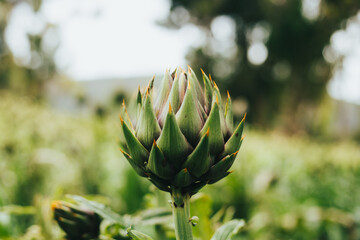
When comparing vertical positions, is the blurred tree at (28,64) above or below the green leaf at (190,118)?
above

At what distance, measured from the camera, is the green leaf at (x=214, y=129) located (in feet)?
0.93

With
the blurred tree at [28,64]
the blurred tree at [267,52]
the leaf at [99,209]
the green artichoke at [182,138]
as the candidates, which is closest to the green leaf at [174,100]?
the green artichoke at [182,138]

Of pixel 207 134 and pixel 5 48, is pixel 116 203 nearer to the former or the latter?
pixel 207 134

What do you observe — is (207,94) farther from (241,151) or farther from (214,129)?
(241,151)

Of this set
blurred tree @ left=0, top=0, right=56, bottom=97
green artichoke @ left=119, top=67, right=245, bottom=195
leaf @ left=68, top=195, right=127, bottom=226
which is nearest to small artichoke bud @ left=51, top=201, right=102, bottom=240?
leaf @ left=68, top=195, right=127, bottom=226

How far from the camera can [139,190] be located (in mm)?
1712

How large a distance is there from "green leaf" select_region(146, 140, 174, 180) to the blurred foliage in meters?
0.14

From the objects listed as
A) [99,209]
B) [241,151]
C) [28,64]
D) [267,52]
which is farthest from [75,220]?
[267,52]

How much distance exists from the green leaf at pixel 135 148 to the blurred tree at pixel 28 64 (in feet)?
29.9

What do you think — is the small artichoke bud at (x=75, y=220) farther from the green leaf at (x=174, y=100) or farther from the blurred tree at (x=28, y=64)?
the blurred tree at (x=28, y=64)

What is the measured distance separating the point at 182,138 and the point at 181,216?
0.09 meters

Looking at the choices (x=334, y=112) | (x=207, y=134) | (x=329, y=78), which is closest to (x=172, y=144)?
(x=207, y=134)

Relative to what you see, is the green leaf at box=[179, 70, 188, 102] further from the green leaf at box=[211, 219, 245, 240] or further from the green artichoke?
the green leaf at box=[211, 219, 245, 240]

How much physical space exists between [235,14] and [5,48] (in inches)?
332
